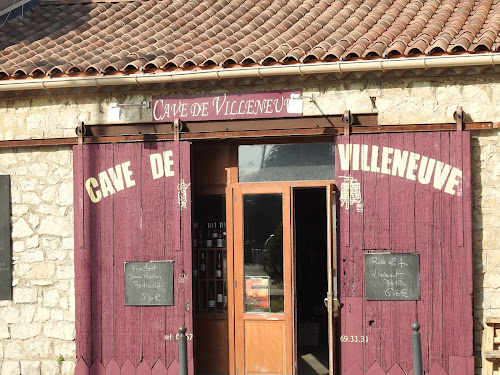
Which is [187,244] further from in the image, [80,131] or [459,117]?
[459,117]

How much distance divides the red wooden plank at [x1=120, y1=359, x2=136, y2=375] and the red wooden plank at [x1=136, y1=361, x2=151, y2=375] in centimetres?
7

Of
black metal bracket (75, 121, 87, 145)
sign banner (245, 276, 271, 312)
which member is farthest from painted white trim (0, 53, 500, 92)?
sign banner (245, 276, 271, 312)

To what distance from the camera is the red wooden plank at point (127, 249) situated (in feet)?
33.9

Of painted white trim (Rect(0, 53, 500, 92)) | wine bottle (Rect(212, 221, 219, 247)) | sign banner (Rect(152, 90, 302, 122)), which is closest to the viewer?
painted white trim (Rect(0, 53, 500, 92))

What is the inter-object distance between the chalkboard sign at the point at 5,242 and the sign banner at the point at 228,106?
81.9 inches

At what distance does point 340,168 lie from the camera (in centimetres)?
989

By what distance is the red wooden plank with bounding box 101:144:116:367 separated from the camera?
10.4m

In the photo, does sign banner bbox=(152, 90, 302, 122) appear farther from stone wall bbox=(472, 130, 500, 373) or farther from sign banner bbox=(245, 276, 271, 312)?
stone wall bbox=(472, 130, 500, 373)

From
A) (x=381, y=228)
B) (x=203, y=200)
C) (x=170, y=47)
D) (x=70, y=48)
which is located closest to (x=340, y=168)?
(x=381, y=228)

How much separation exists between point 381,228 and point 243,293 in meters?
1.87

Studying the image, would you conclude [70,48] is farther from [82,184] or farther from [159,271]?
[159,271]

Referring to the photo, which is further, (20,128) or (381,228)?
(20,128)

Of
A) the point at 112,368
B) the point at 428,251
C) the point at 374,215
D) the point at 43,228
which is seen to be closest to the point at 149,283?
the point at 112,368

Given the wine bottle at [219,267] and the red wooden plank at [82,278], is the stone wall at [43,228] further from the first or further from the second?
the wine bottle at [219,267]
